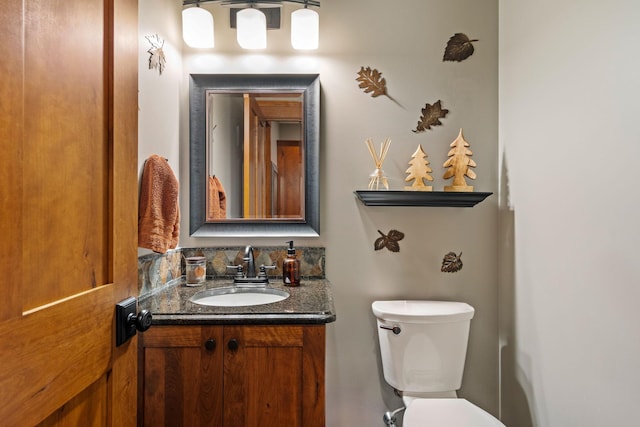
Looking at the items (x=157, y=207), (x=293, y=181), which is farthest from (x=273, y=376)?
(x=293, y=181)

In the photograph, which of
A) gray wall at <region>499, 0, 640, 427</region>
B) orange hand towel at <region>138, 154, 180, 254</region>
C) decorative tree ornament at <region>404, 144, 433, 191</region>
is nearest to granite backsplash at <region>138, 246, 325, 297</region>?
orange hand towel at <region>138, 154, 180, 254</region>

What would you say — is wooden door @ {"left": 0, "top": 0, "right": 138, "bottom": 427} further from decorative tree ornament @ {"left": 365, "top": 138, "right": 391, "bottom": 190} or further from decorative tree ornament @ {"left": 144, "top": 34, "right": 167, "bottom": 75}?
decorative tree ornament @ {"left": 365, "top": 138, "right": 391, "bottom": 190}

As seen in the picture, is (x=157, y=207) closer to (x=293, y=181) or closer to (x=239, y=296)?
(x=239, y=296)

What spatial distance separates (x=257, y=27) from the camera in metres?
1.62

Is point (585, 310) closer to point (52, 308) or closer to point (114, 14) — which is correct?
point (52, 308)

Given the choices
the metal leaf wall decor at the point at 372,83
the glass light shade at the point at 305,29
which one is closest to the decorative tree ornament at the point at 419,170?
the metal leaf wall decor at the point at 372,83

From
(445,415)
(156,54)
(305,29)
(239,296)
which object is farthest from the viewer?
(305,29)

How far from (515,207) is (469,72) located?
714mm

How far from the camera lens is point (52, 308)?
57 centimetres

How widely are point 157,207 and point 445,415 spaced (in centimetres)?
134

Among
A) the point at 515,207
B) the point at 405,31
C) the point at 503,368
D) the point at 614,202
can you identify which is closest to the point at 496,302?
the point at 503,368

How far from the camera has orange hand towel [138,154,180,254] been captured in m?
1.27

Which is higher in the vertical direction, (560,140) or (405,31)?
(405,31)

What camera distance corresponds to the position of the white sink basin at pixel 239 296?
1.48 m
